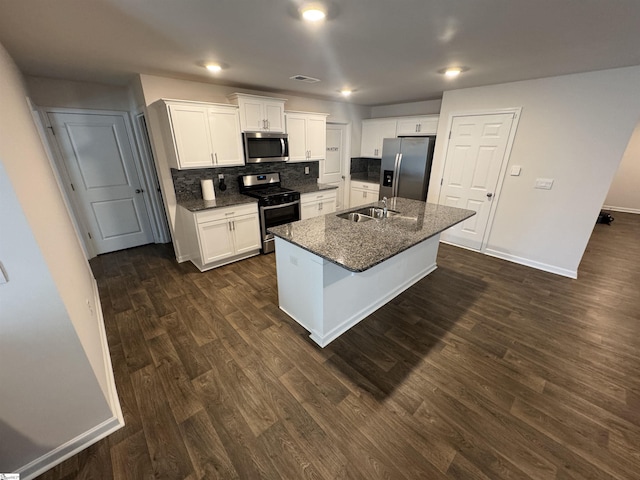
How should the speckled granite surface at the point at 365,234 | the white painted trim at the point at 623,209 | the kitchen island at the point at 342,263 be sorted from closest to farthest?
the speckled granite surface at the point at 365,234
the kitchen island at the point at 342,263
the white painted trim at the point at 623,209

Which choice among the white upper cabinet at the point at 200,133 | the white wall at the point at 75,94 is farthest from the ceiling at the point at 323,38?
the white upper cabinet at the point at 200,133

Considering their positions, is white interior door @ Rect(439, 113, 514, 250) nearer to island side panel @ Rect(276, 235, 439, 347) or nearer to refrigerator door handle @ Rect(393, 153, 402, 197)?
refrigerator door handle @ Rect(393, 153, 402, 197)

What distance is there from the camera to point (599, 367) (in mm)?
1970

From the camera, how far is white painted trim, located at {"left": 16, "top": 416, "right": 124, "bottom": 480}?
133 cm

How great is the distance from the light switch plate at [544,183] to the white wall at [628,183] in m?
4.44

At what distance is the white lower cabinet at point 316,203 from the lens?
164 inches

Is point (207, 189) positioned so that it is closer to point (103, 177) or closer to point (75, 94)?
point (103, 177)

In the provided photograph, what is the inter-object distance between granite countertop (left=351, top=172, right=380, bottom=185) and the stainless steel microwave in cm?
217

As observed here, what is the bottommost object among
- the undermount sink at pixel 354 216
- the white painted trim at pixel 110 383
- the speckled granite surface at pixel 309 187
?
the white painted trim at pixel 110 383

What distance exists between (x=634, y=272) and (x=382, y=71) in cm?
425

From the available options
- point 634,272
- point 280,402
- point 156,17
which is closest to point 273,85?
point 156,17

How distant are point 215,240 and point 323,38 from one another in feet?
8.29

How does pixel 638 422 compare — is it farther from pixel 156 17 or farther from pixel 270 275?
pixel 156 17

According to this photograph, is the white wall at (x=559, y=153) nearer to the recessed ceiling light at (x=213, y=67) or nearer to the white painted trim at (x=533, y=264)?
the white painted trim at (x=533, y=264)
